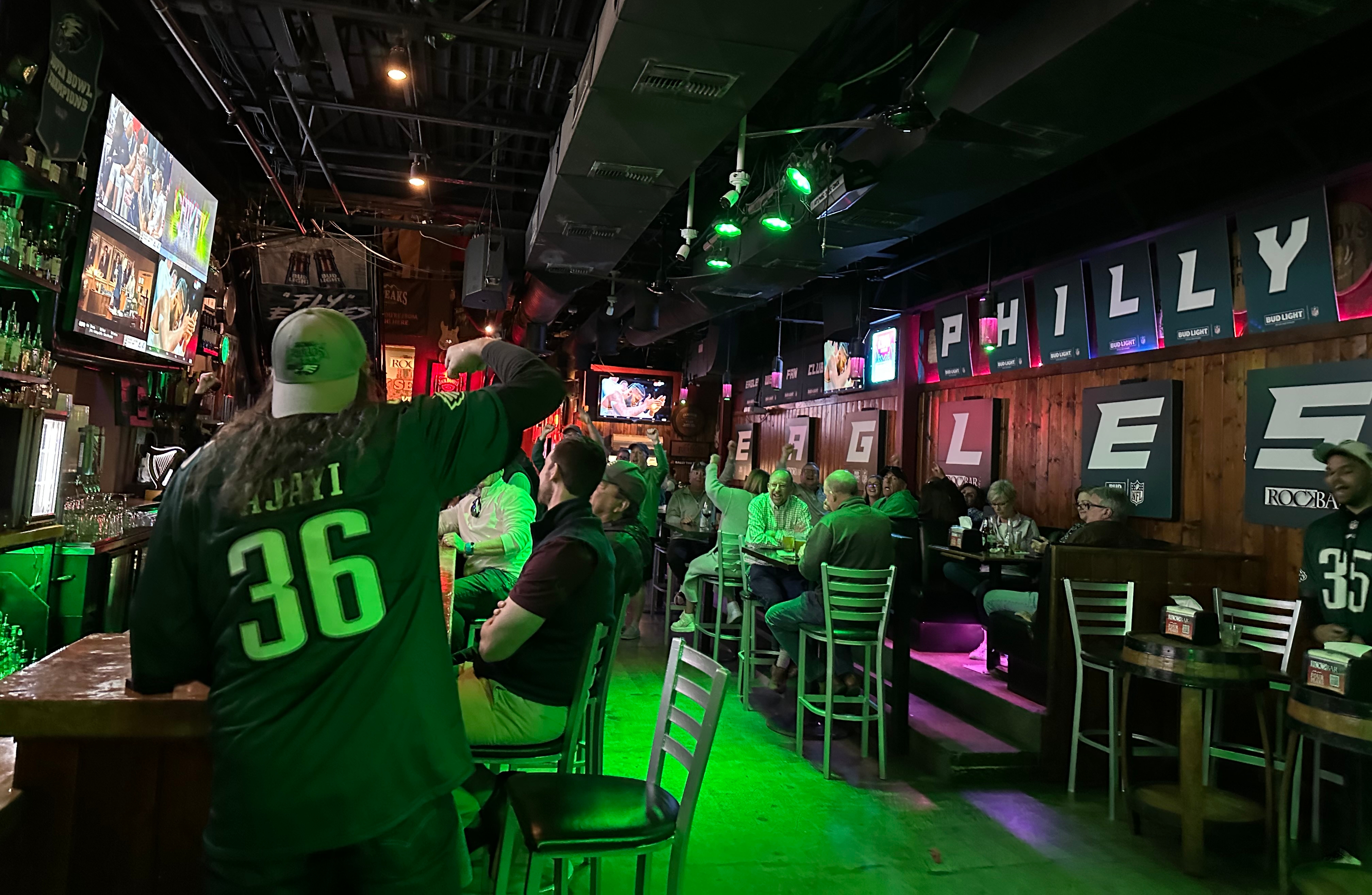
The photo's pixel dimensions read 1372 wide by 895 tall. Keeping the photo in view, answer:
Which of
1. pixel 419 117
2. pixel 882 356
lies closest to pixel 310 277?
pixel 419 117

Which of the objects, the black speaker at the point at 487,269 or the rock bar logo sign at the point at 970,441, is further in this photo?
the black speaker at the point at 487,269

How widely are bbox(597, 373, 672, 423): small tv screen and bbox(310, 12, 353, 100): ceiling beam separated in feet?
28.2

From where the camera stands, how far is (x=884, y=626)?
4449 mm

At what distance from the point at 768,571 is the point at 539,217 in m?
3.80

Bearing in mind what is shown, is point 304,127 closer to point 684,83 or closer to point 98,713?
point 684,83

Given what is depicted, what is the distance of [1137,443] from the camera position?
605cm

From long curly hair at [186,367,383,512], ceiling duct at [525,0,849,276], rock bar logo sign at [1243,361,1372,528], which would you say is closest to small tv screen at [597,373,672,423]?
ceiling duct at [525,0,849,276]

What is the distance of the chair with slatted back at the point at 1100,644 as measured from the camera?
13.5 feet

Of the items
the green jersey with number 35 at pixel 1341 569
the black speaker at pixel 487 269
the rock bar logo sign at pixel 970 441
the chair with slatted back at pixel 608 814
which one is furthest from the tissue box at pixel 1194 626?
the black speaker at pixel 487 269

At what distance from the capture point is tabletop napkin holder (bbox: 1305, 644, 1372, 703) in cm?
273

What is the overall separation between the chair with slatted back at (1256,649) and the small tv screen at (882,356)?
5.08 metres

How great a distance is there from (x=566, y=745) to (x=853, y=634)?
228 cm

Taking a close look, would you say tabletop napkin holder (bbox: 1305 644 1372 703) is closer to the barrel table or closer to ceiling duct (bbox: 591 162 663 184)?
the barrel table

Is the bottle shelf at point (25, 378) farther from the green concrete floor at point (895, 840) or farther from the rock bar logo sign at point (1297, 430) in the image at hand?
the rock bar logo sign at point (1297, 430)
